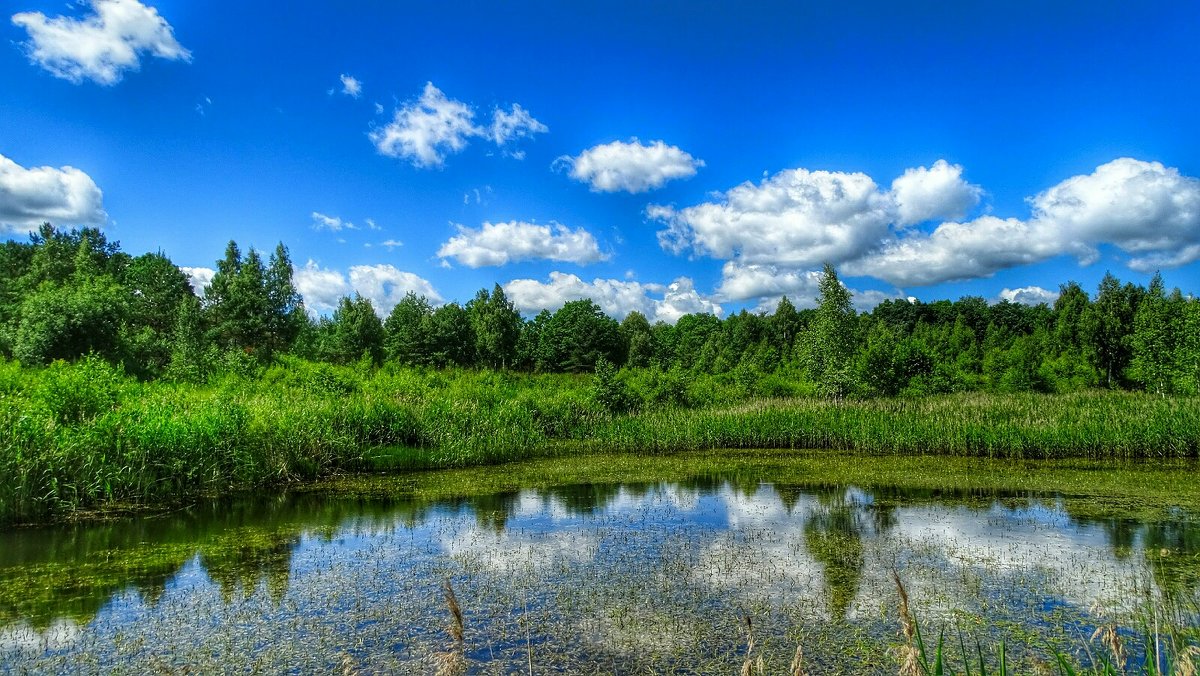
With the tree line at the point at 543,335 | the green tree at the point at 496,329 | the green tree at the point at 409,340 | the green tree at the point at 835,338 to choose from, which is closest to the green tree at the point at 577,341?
the tree line at the point at 543,335

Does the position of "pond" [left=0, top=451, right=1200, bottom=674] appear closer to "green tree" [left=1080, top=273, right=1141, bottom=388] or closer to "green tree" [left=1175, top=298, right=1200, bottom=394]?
"green tree" [left=1175, top=298, right=1200, bottom=394]

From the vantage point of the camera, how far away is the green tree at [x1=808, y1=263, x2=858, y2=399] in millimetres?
24922

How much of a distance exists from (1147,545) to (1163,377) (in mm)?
27323

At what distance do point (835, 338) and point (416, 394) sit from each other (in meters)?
15.6

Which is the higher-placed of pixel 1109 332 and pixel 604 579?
pixel 1109 332

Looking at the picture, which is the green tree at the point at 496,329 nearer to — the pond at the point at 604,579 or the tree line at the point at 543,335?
the tree line at the point at 543,335

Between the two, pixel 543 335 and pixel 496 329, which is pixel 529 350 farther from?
pixel 496 329

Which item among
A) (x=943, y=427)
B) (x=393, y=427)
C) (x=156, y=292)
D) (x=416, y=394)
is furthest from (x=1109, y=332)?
(x=156, y=292)

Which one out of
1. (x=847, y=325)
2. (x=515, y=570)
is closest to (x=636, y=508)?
(x=515, y=570)

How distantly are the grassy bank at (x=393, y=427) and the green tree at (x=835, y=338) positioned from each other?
1.36 m

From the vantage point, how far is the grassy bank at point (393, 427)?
11164mm

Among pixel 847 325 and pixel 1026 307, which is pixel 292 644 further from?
pixel 1026 307

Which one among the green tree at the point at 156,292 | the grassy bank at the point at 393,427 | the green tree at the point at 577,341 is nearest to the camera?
the grassy bank at the point at 393,427

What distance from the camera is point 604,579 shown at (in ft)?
25.4
